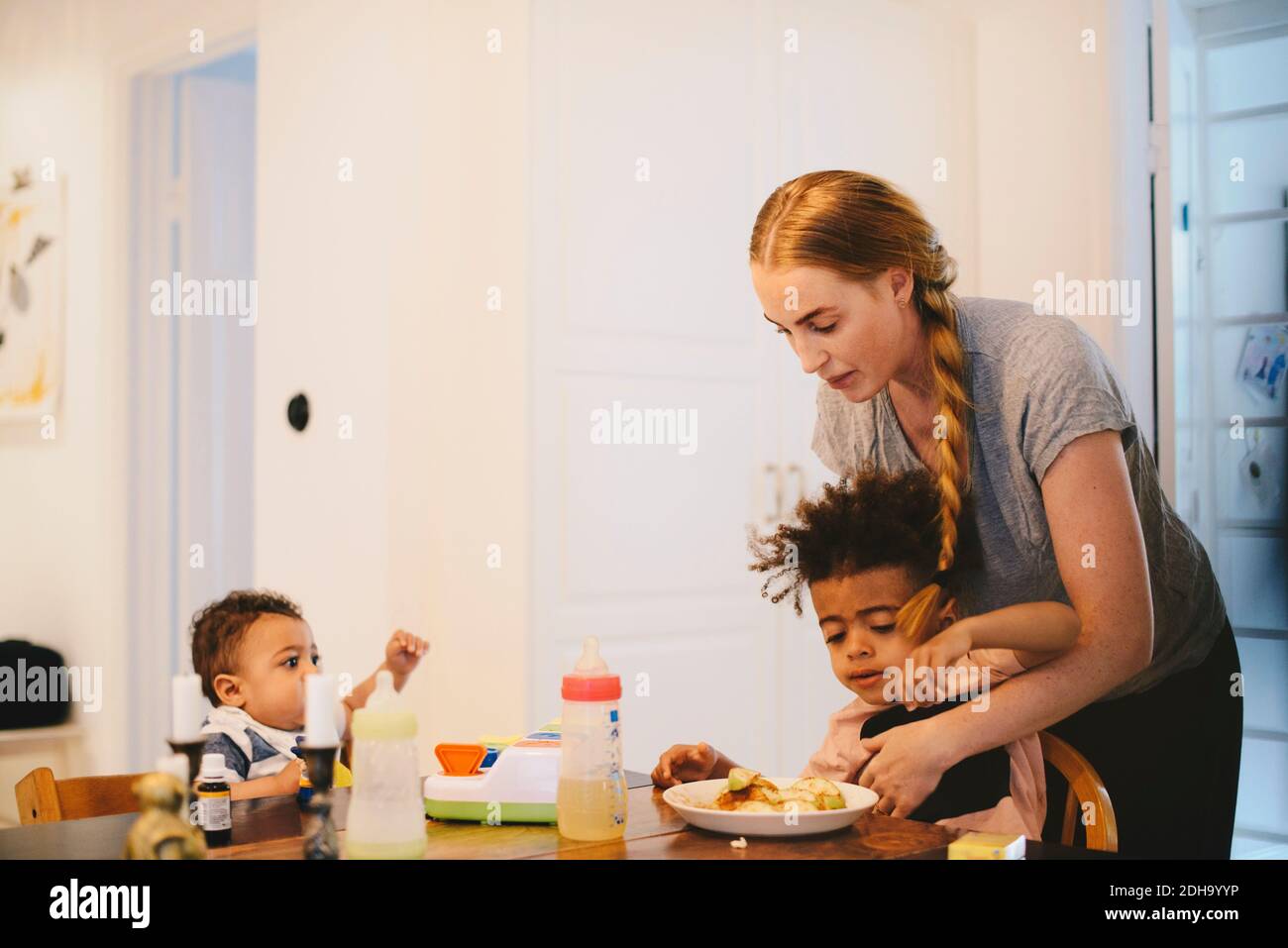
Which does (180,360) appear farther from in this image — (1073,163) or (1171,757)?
(1171,757)

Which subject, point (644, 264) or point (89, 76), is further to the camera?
point (89, 76)

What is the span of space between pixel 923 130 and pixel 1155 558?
1239 mm

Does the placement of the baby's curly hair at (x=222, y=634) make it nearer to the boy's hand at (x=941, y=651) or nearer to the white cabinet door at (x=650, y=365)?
the white cabinet door at (x=650, y=365)

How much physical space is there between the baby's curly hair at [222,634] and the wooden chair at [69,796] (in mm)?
261

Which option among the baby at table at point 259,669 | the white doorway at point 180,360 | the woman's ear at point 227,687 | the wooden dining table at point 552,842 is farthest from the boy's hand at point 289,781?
the white doorway at point 180,360

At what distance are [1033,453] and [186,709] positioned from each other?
136 centimetres

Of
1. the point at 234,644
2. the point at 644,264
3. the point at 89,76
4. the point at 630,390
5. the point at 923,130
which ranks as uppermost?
the point at 89,76

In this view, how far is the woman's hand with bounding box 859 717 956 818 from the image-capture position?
6.97 ft

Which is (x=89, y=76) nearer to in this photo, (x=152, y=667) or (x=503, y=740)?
(x=152, y=667)

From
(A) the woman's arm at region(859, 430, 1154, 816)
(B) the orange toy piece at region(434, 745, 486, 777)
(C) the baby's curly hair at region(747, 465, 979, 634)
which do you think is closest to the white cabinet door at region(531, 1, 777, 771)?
(C) the baby's curly hair at region(747, 465, 979, 634)

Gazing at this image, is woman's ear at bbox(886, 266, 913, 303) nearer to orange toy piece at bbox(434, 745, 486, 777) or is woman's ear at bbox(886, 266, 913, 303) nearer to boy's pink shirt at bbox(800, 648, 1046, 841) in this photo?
boy's pink shirt at bbox(800, 648, 1046, 841)

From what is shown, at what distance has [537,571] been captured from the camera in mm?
2795
